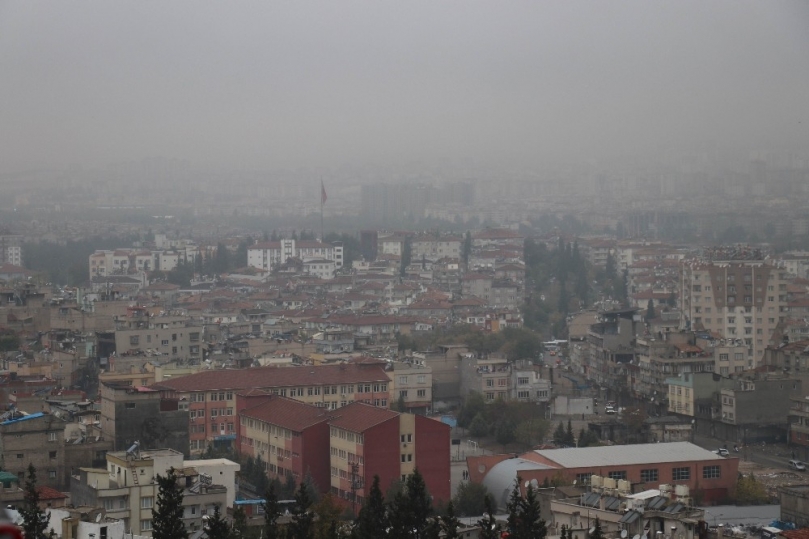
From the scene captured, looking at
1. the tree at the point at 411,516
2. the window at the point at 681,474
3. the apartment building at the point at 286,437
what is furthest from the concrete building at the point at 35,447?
the window at the point at 681,474

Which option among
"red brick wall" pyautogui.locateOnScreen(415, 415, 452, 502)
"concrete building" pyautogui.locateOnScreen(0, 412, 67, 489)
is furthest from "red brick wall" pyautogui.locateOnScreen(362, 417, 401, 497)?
"concrete building" pyautogui.locateOnScreen(0, 412, 67, 489)

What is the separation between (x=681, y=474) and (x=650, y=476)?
204 millimetres

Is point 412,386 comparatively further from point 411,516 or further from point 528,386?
point 411,516

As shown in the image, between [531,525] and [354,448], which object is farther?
[354,448]

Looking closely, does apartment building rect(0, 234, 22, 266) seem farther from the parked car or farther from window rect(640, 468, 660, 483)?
window rect(640, 468, 660, 483)

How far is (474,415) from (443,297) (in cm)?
1130

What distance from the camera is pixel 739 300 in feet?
57.3

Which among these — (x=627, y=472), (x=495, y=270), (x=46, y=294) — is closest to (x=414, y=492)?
(x=627, y=472)

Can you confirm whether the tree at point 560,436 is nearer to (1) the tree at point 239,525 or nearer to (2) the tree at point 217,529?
(1) the tree at point 239,525

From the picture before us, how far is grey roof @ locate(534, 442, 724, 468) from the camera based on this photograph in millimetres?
9047

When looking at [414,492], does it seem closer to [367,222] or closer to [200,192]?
[367,222]

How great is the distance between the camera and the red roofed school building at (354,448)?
30.3ft

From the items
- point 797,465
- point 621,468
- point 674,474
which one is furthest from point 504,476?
point 797,465

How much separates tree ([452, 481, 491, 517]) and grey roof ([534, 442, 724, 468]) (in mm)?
431
